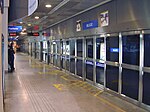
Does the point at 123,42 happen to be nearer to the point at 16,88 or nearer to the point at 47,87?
the point at 47,87

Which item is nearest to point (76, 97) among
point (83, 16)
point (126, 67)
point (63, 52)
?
point (126, 67)

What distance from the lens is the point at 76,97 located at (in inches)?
262

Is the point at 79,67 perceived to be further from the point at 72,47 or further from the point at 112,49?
the point at 112,49

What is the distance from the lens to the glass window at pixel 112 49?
7.03 metres

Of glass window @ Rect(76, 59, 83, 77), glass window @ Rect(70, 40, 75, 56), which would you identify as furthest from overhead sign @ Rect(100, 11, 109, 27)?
glass window @ Rect(70, 40, 75, 56)

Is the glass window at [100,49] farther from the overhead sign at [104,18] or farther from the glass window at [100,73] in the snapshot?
the overhead sign at [104,18]

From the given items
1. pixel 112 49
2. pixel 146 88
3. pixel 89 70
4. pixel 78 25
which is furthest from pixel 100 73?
pixel 146 88

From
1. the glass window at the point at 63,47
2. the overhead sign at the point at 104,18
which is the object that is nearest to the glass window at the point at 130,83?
the overhead sign at the point at 104,18

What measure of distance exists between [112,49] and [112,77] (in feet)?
3.03

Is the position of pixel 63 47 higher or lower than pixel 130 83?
higher

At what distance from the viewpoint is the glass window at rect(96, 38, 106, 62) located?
7.89m

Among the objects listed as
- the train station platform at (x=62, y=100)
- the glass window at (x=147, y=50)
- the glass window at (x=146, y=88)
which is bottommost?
the train station platform at (x=62, y=100)

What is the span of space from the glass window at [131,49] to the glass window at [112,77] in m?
0.76

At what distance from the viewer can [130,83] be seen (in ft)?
21.1
